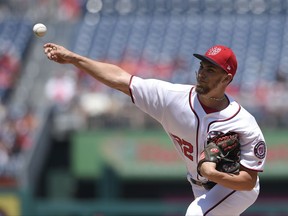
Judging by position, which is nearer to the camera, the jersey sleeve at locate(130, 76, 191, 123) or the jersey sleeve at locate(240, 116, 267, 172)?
the jersey sleeve at locate(240, 116, 267, 172)

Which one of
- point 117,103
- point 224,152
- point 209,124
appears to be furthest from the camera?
point 117,103

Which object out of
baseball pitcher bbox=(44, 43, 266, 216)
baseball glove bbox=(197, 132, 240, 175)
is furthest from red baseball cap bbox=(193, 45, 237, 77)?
baseball glove bbox=(197, 132, 240, 175)

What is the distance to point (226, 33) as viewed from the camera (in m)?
16.0

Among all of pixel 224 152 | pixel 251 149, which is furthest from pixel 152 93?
pixel 251 149

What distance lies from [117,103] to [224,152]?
783 cm

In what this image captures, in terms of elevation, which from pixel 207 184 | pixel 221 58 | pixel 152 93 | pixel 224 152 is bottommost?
pixel 207 184

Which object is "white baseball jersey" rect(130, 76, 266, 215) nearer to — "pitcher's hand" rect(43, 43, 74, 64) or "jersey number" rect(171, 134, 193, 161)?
"jersey number" rect(171, 134, 193, 161)

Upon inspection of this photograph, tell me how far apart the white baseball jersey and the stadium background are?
5.50m

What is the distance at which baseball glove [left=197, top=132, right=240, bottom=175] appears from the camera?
203 inches

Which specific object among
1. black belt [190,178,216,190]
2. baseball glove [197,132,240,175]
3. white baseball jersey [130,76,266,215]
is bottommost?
black belt [190,178,216,190]

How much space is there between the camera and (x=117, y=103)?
13.0 metres

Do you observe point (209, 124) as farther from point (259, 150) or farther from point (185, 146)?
point (259, 150)

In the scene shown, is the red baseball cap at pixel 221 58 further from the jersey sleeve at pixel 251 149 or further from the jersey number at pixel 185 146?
the jersey number at pixel 185 146

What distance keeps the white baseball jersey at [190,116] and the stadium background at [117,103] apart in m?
5.50
